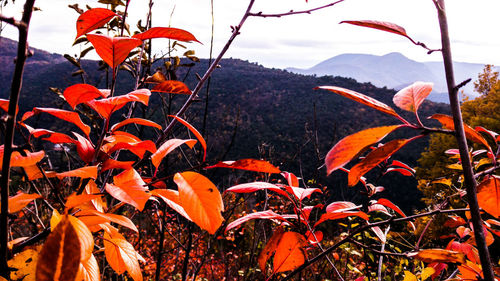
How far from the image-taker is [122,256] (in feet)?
1.99

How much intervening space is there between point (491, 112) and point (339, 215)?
14277 mm

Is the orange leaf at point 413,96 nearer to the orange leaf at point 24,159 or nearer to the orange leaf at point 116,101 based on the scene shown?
the orange leaf at point 116,101

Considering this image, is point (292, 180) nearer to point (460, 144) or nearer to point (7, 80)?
point (460, 144)

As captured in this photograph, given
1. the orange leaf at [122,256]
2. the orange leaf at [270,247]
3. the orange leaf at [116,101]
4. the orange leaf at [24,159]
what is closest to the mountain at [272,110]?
the orange leaf at [270,247]

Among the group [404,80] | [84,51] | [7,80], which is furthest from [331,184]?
[404,80]

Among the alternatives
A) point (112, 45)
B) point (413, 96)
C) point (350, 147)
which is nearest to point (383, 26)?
point (413, 96)

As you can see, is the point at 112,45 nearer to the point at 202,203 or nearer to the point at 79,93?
the point at 79,93

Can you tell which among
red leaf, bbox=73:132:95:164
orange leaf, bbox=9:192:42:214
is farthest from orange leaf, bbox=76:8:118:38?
orange leaf, bbox=9:192:42:214

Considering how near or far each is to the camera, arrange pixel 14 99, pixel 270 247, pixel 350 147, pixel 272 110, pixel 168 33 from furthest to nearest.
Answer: pixel 272 110 < pixel 270 247 < pixel 168 33 < pixel 350 147 < pixel 14 99

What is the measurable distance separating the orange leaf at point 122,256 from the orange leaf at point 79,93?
300mm

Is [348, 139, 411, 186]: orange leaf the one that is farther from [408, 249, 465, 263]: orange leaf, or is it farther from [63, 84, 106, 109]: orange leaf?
[63, 84, 106, 109]: orange leaf

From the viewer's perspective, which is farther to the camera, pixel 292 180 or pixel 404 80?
pixel 404 80

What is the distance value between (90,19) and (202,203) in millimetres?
470

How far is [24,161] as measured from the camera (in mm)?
466
